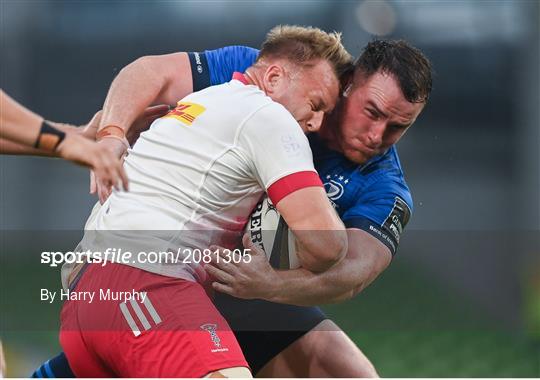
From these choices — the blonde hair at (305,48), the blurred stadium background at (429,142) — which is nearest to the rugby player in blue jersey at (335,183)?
the blonde hair at (305,48)

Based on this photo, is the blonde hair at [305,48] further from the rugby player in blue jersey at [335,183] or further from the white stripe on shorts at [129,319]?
the white stripe on shorts at [129,319]

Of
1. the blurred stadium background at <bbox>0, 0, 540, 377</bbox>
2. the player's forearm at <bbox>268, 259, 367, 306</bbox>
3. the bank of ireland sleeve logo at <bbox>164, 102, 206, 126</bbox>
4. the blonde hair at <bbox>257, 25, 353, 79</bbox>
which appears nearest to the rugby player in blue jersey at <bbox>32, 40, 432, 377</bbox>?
the player's forearm at <bbox>268, 259, 367, 306</bbox>

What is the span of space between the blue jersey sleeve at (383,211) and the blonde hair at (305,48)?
369mm

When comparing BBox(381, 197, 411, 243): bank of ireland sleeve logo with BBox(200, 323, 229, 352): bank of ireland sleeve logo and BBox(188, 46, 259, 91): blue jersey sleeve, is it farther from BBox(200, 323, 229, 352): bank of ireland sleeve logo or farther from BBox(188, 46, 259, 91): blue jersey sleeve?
BBox(200, 323, 229, 352): bank of ireland sleeve logo

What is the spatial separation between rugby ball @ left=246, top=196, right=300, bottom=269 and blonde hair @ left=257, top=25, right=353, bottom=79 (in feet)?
1.37

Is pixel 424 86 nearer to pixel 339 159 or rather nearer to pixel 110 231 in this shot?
pixel 339 159

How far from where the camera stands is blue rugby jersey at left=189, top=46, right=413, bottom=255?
9.17 feet

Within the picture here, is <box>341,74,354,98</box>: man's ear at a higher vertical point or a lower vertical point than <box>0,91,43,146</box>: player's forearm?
lower

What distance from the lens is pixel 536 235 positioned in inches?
168

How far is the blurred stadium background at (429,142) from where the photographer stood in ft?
13.3

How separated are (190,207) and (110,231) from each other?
0.22 metres

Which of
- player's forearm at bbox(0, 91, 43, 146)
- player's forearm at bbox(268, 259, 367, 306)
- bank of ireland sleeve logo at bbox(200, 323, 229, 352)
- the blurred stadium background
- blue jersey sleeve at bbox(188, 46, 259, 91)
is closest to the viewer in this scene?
player's forearm at bbox(0, 91, 43, 146)

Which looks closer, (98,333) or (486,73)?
(98,333)

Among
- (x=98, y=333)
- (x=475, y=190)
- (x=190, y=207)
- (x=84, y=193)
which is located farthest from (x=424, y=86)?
(x=84, y=193)
